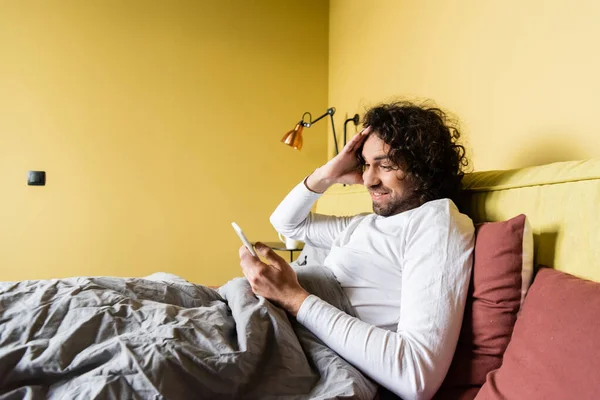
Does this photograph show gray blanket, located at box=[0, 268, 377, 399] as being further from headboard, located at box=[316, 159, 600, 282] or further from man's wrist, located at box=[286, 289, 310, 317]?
headboard, located at box=[316, 159, 600, 282]

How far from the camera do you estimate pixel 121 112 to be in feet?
8.57

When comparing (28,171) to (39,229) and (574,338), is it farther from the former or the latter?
(574,338)

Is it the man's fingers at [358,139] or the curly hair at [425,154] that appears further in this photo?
the man's fingers at [358,139]

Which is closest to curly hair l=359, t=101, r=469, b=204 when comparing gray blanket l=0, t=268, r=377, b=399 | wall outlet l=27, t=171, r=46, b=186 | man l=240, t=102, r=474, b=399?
man l=240, t=102, r=474, b=399

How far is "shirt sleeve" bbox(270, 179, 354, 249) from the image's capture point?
141 centimetres

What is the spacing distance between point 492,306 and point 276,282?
0.42m

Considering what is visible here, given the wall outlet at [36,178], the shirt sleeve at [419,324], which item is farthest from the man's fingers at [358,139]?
the wall outlet at [36,178]

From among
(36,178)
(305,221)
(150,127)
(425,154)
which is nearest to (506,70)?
(425,154)

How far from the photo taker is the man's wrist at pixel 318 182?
54.9 inches

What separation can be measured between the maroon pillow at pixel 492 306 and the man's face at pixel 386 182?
311 millimetres

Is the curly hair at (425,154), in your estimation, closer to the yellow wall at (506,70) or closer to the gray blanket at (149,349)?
the yellow wall at (506,70)

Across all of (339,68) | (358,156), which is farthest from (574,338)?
(339,68)

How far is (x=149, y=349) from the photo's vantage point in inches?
25.6

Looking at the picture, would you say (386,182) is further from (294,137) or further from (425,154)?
(294,137)
